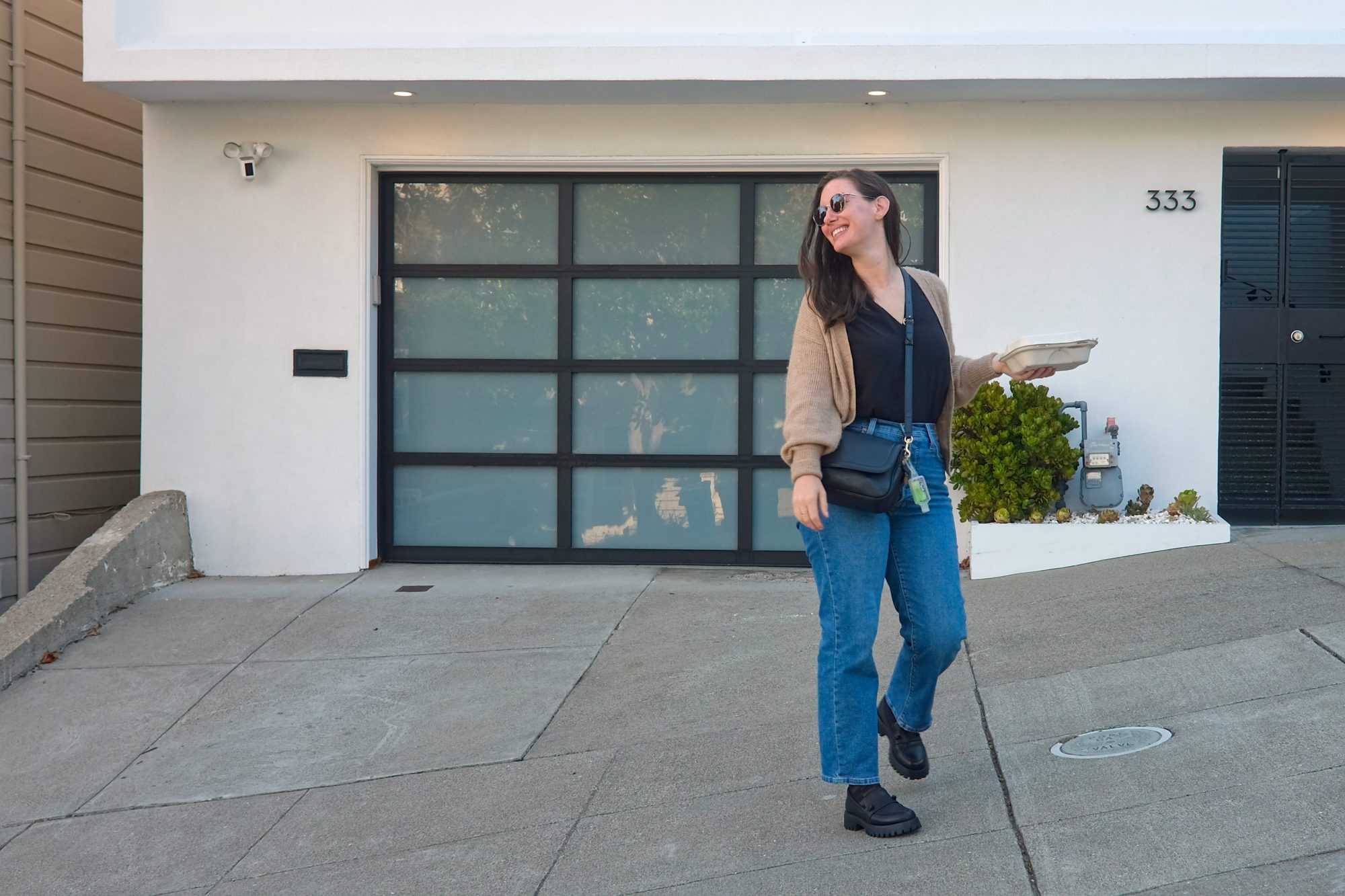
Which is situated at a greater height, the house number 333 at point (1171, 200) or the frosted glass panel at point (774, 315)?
the house number 333 at point (1171, 200)

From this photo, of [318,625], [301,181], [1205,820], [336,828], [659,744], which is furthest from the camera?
[301,181]

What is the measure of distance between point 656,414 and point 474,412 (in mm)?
1170

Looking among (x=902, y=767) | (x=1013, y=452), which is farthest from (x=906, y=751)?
(x=1013, y=452)

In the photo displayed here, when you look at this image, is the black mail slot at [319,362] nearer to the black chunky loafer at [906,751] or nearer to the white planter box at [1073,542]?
the white planter box at [1073,542]

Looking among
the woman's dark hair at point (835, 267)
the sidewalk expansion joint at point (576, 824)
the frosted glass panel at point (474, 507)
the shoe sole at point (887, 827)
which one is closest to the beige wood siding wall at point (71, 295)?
the frosted glass panel at point (474, 507)

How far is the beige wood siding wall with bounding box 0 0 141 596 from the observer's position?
25.5 ft

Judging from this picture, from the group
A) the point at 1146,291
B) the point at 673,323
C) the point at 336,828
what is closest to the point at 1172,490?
the point at 1146,291

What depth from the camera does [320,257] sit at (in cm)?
741

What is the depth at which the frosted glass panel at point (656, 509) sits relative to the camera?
763 centimetres

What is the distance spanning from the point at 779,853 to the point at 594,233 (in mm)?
4970

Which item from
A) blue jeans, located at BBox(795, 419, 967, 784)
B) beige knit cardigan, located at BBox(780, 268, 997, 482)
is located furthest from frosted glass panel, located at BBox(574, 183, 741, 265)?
blue jeans, located at BBox(795, 419, 967, 784)

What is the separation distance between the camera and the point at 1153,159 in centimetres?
715

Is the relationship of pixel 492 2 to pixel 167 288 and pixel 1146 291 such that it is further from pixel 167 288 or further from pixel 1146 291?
pixel 1146 291

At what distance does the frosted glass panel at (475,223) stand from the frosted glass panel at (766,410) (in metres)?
1.54
